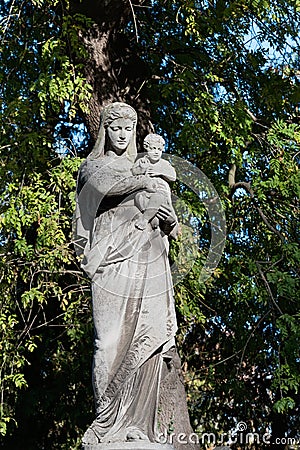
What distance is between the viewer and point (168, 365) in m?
5.92

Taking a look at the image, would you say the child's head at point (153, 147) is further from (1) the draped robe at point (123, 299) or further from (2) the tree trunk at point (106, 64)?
(2) the tree trunk at point (106, 64)

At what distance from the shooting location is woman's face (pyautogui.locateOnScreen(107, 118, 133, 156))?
620 centimetres

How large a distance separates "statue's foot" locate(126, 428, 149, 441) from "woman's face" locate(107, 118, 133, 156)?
6.31ft

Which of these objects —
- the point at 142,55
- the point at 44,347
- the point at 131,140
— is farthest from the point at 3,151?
the point at 131,140

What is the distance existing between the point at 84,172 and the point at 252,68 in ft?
25.6

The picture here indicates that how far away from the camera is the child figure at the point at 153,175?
591 cm

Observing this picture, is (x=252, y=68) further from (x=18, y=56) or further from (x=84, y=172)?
(x=84, y=172)

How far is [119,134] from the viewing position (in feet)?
20.4

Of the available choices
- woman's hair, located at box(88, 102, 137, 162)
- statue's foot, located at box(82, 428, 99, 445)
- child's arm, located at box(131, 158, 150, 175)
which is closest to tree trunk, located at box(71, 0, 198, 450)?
woman's hair, located at box(88, 102, 137, 162)

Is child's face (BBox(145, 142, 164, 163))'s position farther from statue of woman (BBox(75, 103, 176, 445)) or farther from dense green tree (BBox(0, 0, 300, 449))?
dense green tree (BBox(0, 0, 300, 449))

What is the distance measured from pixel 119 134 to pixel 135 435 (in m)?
2.07

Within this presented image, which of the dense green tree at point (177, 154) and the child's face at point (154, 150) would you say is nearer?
the child's face at point (154, 150)

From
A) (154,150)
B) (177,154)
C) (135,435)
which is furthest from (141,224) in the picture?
(177,154)

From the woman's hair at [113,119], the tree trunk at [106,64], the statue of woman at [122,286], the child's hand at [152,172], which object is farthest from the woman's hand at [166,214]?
the tree trunk at [106,64]
